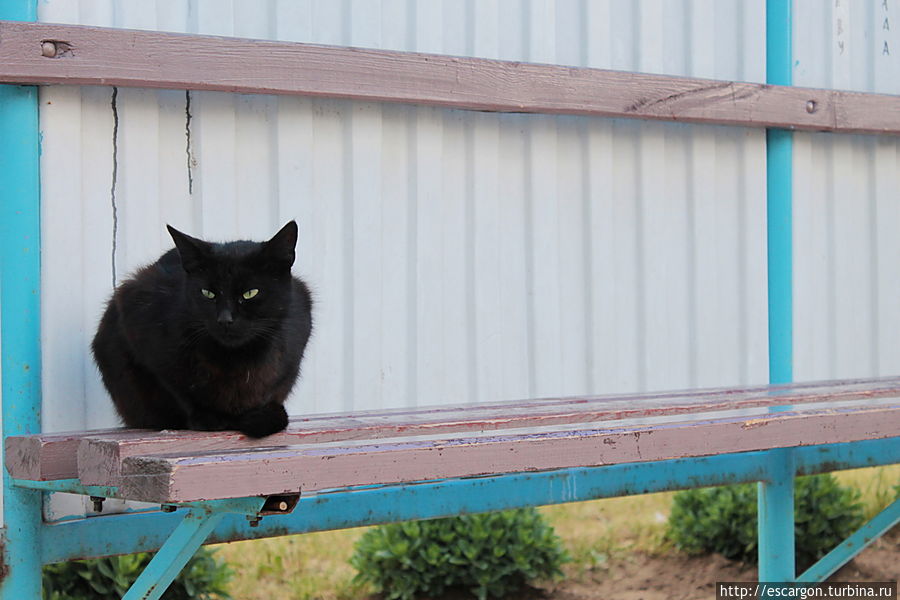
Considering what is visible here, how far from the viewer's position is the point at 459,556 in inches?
159

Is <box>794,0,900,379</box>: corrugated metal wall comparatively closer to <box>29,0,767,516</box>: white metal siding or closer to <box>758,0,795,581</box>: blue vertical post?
<box>758,0,795,581</box>: blue vertical post

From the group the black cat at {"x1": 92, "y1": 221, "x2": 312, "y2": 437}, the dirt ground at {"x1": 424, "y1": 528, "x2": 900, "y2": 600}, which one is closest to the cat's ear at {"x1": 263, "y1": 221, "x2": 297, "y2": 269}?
the black cat at {"x1": 92, "y1": 221, "x2": 312, "y2": 437}

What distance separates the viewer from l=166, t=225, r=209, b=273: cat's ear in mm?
2135

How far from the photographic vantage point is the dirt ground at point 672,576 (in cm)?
433

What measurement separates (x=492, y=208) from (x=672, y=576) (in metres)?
2.09

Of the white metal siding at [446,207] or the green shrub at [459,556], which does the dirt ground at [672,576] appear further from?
the white metal siding at [446,207]

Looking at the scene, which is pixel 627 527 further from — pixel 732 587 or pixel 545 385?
pixel 545 385

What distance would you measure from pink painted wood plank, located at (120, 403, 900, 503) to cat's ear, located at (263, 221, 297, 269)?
1.35ft

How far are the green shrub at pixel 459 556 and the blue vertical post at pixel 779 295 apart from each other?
88 centimetres

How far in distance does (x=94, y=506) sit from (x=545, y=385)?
54.2 inches

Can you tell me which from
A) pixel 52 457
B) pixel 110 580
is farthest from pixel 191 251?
pixel 110 580

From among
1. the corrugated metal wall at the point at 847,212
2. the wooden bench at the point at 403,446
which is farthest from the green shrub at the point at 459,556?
the wooden bench at the point at 403,446

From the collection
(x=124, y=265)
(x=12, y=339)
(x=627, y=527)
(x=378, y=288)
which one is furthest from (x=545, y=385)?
(x=627, y=527)

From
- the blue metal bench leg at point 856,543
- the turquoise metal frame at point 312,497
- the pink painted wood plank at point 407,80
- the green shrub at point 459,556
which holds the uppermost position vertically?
the pink painted wood plank at point 407,80
